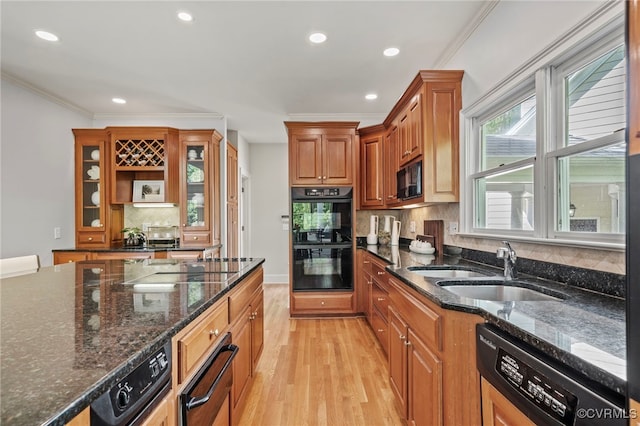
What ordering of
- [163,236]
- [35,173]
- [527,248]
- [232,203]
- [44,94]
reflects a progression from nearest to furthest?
[527,248]
[35,173]
[44,94]
[163,236]
[232,203]

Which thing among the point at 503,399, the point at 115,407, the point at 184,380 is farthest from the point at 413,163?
the point at 115,407

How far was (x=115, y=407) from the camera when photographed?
644mm

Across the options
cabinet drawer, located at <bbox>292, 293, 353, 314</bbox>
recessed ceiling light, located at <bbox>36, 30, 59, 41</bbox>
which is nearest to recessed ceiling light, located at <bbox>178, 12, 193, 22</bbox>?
recessed ceiling light, located at <bbox>36, 30, 59, 41</bbox>

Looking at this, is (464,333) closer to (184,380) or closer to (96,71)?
(184,380)

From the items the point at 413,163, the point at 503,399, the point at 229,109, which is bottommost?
the point at 503,399

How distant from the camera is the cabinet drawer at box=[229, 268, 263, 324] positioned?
1590 mm

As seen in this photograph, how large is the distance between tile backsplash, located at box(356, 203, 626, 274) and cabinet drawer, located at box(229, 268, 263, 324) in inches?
67.6

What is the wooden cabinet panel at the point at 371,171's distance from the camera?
12.2 feet

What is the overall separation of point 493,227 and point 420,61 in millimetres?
1765

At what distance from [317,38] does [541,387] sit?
8.68 ft

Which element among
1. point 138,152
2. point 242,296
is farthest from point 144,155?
point 242,296

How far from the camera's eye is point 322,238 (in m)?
3.71

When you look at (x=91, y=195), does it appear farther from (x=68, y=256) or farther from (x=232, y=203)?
(x=232, y=203)

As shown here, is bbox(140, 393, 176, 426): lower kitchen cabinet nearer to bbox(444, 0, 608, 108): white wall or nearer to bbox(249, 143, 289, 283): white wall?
bbox(444, 0, 608, 108): white wall
